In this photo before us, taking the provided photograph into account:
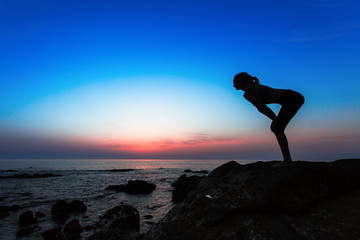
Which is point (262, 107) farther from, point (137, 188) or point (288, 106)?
point (137, 188)

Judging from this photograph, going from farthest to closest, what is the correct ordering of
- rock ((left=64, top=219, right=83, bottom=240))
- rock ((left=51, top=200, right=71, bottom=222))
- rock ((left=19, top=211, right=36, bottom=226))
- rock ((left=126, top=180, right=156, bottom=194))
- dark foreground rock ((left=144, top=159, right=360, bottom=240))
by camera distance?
rock ((left=126, top=180, right=156, bottom=194)), rock ((left=51, top=200, right=71, bottom=222)), rock ((left=19, top=211, right=36, bottom=226)), rock ((left=64, top=219, right=83, bottom=240)), dark foreground rock ((left=144, top=159, right=360, bottom=240))

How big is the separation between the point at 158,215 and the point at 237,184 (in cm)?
1239

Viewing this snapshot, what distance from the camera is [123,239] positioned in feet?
25.3

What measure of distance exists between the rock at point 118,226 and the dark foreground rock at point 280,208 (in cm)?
437

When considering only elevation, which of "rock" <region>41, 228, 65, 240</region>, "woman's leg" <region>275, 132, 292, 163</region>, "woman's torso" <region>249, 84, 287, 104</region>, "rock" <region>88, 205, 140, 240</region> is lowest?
"rock" <region>41, 228, 65, 240</region>

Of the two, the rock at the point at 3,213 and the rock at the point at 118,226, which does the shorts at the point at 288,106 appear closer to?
the rock at the point at 118,226

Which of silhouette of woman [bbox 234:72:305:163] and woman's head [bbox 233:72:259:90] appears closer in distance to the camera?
silhouette of woman [bbox 234:72:305:163]

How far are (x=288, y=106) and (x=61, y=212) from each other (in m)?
15.9

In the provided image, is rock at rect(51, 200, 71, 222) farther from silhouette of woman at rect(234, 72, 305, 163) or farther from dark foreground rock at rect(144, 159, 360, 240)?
silhouette of woman at rect(234, 72, 305, 163)

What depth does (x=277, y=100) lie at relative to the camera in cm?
465

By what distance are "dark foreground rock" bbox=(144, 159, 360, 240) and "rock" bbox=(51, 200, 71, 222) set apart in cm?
1268

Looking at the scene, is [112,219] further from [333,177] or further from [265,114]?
[333,177]

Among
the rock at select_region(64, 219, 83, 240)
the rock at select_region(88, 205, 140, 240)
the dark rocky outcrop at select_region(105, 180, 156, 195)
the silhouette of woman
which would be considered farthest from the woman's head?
the dark rocky outcrop at select_region(105, 180, 156, 195)

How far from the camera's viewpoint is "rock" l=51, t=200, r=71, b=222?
1377 centimetres
